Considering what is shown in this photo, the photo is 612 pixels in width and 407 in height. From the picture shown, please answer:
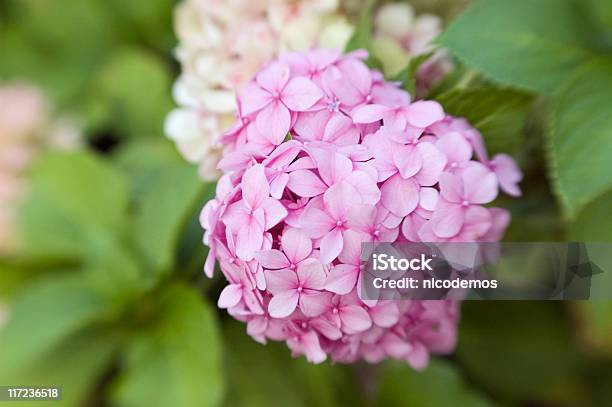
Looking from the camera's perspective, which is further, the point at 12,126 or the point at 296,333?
the point at 12,126

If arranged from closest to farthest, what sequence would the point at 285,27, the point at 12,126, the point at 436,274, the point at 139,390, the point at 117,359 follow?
the point at 436,274 < the point at 285,27 < the point at 139,390 < the point at 117,359 < the point at 12,126

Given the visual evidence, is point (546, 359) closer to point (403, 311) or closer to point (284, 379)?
point (284, 379)

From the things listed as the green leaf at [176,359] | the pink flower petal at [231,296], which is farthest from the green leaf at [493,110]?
the green leaf at [176,359]

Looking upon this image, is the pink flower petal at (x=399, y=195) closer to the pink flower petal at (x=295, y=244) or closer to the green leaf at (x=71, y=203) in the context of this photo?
the pink flower petal at (x=295, y=244)

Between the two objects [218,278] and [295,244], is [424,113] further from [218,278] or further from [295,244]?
[218,278]

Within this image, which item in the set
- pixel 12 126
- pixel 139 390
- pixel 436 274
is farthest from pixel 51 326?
pixel 436 274

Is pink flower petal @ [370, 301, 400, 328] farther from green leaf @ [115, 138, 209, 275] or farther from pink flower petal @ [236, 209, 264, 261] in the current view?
green leaf @ [115, 138, 209, 275]

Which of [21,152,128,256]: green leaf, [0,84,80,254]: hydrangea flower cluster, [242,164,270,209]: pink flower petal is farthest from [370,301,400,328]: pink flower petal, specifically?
[0,84,80,254]: hydrangea flower cluster
